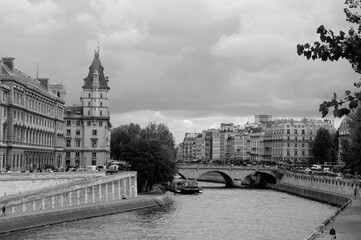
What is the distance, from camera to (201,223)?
66.4 metres

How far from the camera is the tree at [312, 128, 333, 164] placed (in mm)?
180000

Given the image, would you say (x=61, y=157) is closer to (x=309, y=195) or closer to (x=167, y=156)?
(x=167, y=156)

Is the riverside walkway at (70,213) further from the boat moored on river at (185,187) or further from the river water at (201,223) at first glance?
the boat moored on river at (185,187)

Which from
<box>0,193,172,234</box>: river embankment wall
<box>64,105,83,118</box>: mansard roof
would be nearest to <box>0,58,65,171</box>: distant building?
<box>0,193,172,234</box>: river embankment wall

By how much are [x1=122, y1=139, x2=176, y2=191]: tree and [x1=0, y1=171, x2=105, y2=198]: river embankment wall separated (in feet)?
80.7

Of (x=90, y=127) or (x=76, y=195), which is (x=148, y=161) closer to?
(x=76, y=195)

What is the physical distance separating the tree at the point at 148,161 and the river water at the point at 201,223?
1398cm

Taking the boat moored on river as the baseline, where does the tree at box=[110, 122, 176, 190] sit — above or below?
above

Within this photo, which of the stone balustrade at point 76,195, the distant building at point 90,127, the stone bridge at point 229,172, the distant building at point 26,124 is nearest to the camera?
the stone balustrade at point 76,195

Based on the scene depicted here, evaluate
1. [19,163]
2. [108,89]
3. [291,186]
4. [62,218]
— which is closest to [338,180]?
[291,186]

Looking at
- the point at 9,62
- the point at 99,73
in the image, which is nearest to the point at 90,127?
the point at 99,73

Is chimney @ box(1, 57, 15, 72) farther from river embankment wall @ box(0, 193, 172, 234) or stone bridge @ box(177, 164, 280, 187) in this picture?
stone bridge @ box(177, 164, 280, 187)

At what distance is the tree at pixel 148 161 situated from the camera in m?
106

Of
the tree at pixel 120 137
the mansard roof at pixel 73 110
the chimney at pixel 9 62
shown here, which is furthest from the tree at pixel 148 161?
the tree at pixel 120 137
